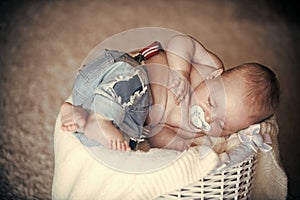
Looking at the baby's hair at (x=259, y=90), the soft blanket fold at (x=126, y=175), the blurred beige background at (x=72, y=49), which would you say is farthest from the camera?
the blurred beige background at (x=72, y=49)

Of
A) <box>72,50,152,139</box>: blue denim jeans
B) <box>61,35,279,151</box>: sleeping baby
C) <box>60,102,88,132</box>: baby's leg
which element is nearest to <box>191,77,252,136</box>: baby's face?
<box>61,35,279,151</box>: sleeping baby

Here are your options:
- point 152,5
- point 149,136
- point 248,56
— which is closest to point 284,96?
point 248,56

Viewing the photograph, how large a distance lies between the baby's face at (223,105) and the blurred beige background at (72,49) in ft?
1.17

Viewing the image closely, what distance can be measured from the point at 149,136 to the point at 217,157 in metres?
0.22

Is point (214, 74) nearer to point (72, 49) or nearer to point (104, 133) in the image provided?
point (104, 133)

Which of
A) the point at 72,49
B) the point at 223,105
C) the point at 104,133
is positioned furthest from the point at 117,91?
the point at 72,49

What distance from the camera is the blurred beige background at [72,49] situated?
1281mm

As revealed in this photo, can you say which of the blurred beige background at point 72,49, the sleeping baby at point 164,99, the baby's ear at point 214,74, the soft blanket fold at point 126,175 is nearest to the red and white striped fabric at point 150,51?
the sleeping baby at point 164,99

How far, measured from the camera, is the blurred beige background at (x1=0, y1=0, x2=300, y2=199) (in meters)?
1.28

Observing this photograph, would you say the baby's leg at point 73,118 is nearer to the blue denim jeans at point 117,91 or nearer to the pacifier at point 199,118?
the blue denim jeans at point 117,91

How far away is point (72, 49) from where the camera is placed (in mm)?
1524

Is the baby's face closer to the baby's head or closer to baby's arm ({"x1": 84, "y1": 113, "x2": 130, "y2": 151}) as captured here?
the baby's head

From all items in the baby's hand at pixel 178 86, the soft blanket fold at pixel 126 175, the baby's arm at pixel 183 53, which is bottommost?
the soft blanket fold at pixel 126 175

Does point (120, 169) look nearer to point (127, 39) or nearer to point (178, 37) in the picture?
point (178, 37)
